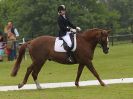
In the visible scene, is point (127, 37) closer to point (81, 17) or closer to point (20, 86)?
point (81, 17)

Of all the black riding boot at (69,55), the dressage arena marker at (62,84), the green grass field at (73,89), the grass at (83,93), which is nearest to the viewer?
the grass at (83,93)

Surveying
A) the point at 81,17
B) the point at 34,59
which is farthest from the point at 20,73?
the point at 81,17

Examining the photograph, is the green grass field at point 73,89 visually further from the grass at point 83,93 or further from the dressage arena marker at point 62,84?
the dressage arena marker at point 62,84

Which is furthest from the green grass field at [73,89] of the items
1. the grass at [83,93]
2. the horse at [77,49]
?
the horse at [77,49]

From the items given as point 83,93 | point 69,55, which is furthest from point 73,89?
point 83,93

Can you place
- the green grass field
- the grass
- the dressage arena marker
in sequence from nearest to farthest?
1. the grass
2. the green grass field
3. the dressage arena marker

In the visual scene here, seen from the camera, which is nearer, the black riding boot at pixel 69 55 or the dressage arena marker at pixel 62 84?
the black riding boot at pixel 69 55

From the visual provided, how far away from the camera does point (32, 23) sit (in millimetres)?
60156

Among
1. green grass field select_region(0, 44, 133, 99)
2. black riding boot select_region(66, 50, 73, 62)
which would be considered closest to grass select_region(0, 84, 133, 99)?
green grass field select_region(0, 44, 133, 99)

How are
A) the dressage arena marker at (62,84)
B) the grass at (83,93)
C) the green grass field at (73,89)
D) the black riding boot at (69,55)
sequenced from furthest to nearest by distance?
1. the dressage arena marker at (62,84)
2. the black riding boot at (69,55)
3. the green grass field at (73,89)
4. the grass at (83,93)

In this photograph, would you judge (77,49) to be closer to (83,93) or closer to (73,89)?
(73,89)

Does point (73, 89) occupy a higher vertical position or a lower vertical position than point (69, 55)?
lower

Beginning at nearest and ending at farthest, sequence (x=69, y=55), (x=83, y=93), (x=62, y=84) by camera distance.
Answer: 1. (x=83, y=93)
2. (x=69, y=55)
3. (x=62, y=84)

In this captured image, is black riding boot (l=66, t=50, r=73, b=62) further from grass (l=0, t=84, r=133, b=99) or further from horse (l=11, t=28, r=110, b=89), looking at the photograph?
grass (l=0, t=84, r=133, b=99)
